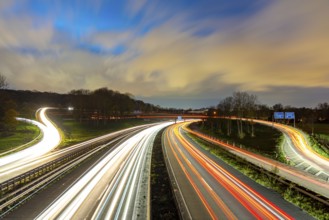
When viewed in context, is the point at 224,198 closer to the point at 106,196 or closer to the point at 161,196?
the point at 161,196

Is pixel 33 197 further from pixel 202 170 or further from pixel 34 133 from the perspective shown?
pixel 34 133

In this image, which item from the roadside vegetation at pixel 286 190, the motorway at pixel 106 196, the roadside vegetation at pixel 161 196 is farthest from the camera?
the roadside vegetation at pixel 161 196

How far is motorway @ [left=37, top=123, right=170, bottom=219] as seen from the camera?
1961cm

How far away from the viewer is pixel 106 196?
934 inches

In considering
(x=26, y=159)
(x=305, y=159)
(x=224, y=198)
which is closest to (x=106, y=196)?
(x=224, y=198)

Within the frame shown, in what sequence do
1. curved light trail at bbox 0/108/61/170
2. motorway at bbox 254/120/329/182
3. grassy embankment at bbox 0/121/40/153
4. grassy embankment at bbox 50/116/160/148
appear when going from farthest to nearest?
grassy embankment at bbox 50/116/160/148, grassy embankment at bbox 0/121/40/153, curved light trail at bbox 0/108/61/170, motorway at bbox 254/120/329/182

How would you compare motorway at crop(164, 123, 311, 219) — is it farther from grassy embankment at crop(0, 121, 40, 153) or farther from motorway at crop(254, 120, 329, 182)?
grassy embankment at crop(0, 121, 40, 153)

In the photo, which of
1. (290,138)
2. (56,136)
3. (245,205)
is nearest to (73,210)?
(245,205)

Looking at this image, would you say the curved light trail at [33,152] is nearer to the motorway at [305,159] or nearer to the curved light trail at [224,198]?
the curved light trail at [224,198]

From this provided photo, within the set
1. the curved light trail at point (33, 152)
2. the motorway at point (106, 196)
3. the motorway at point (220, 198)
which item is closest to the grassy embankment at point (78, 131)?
the curved light trail at point (33, 152)

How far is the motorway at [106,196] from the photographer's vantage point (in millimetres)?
19609

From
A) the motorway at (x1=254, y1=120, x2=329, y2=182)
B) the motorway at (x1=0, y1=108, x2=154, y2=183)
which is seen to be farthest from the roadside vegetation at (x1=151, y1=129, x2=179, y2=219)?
the motorway at (x1=254, y1=120, x2=329, y2=182)

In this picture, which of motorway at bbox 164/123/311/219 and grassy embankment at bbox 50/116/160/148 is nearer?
motorway at bbox 164/123/311/219

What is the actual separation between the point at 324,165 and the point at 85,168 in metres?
40.5
